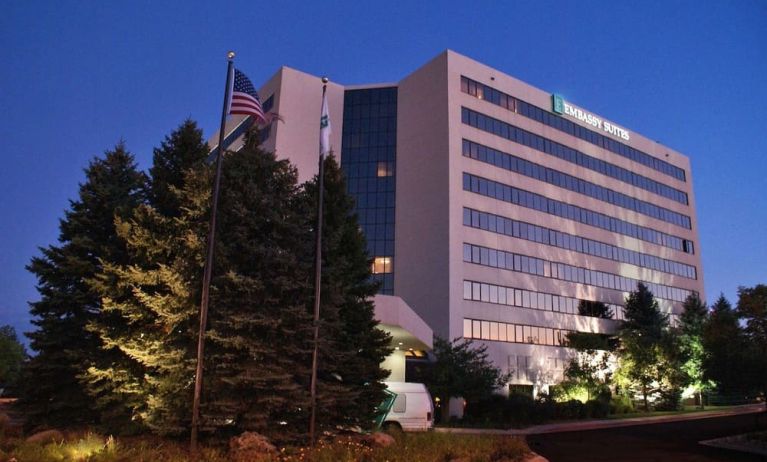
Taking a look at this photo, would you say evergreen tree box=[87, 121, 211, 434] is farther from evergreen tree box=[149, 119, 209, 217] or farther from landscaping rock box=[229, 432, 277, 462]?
landscaping rock box=[229, 432, 277, 462]

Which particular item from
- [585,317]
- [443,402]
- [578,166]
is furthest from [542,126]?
[443,402]

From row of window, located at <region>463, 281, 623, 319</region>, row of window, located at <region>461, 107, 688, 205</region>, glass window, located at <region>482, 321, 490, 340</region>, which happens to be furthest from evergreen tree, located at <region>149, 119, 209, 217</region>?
row of window, located at <region>461, 107, 688, 205</region>

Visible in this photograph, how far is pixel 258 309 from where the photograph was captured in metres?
16.6

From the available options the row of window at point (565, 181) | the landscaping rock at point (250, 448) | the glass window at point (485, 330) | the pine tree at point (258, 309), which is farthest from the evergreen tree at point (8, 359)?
the landscaping rock at point (250, 448)

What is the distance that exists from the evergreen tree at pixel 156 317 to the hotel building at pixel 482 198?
3308 centimetres

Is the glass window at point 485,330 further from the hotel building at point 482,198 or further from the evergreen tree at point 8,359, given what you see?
the evergreen tree at point 8,359

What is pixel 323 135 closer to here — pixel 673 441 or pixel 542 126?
pixel 673 441

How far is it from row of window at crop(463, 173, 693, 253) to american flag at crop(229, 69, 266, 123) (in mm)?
37396

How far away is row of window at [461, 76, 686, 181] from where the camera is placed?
191ft

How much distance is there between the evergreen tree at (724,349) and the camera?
2752 cm

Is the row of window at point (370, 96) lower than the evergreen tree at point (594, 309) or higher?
higher

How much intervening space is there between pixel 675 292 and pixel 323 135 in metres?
68.3

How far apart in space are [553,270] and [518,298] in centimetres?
644

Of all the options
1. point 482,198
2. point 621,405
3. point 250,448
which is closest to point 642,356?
point 621,405
